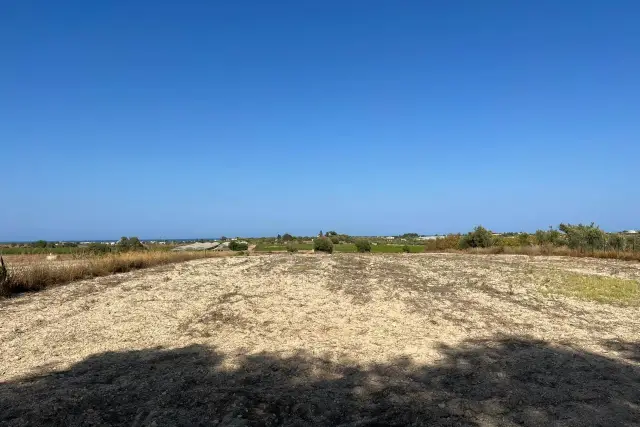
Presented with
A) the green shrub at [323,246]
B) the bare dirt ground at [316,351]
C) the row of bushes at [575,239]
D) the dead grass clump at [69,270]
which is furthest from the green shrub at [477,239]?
the dead grass clump at [69,270]

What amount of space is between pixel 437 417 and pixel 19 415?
455 centimetres

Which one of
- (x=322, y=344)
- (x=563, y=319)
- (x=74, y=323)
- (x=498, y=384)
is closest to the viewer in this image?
(x=498, y=384)

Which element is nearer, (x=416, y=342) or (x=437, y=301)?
(x=416, y=342)

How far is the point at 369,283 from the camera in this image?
11.9 meters

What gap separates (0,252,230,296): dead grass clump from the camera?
10906mm

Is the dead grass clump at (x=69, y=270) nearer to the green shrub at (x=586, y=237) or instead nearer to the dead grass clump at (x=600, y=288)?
the dead grass clump at (x=600, y=288)

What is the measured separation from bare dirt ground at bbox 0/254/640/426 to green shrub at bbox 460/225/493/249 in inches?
540

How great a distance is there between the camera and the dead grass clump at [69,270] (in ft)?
35.8

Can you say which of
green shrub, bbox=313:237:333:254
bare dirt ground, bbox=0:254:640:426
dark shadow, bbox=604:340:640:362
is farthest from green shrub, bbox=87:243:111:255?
dark shadow, bbox=604:340:640:362

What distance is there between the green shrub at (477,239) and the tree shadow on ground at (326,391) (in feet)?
68.2

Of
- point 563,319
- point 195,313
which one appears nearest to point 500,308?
point 563,319

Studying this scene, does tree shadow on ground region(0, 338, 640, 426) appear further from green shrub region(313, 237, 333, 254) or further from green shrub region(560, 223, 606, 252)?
green shrub region(313, 237, 333, 254)

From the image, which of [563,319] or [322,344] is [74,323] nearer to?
[322,344]

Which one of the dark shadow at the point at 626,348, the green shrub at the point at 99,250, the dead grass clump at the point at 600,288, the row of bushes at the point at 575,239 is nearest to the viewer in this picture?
the dark shadow at the point at 626,348
